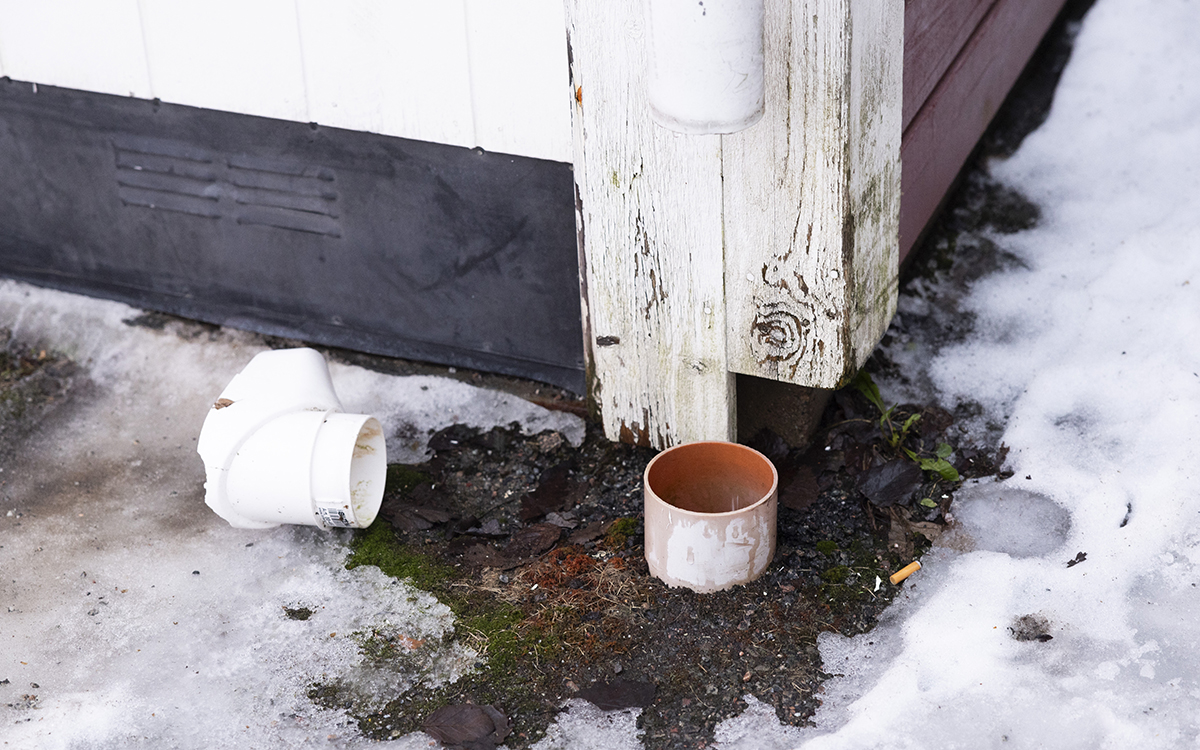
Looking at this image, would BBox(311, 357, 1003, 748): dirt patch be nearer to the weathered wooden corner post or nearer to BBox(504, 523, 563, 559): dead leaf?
BBox(504, 523, 563, 559): dead leaf

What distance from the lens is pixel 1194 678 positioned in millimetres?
2260

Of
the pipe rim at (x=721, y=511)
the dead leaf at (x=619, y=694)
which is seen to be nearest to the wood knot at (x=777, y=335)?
the pipe rim at (x=721, y=511)

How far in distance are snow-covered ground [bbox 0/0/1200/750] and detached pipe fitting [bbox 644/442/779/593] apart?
0.93 feet

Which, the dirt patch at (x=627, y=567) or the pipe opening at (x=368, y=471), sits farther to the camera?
the pipe opening at (x=368, y=471)

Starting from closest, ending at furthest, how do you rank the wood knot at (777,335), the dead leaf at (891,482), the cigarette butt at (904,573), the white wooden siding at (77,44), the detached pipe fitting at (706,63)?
the detached pipe fitting at (706,63) < the cigarette butt at (904,573) < the wood knot at (777,335) < the dead leaf at (891,482) < the white wooden siding at (77,44)

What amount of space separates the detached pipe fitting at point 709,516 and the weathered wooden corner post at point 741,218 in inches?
6.8

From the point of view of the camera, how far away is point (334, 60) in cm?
309

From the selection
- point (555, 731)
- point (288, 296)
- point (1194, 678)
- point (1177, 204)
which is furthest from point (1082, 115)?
point (555, 731)

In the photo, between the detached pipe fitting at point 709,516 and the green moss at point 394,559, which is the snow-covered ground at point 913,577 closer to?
the green moss at point 394,559

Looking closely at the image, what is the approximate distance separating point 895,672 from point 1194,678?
556mm

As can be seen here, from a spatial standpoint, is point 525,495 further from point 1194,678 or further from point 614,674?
point 1194,678

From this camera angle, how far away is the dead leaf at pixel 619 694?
2355 mm

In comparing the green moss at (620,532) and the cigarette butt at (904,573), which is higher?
the cigarette butt at (904,573)

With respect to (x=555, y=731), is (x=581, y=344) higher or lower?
higher
